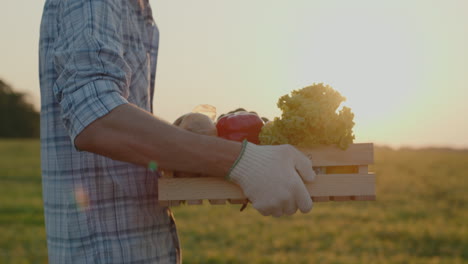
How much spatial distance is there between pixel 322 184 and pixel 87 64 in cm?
104

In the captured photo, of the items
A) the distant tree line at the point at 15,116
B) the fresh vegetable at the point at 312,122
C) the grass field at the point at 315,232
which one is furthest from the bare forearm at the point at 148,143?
the distant tree line at the point at 15,116

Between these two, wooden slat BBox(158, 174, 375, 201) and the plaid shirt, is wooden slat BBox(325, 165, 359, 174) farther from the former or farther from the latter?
the plaid shirt

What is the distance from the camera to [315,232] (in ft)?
37.0

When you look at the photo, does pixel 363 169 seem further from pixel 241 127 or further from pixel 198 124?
pixel 198 124

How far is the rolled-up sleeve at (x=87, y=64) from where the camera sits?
1.82 m

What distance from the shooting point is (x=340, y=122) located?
214 cm

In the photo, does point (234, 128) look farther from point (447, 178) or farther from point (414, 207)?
point (447, 178)

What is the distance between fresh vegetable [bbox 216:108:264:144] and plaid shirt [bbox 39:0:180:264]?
14.7 inches

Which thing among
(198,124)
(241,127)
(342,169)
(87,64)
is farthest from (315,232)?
(87,64)

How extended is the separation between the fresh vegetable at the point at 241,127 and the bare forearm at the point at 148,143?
12.7 inches

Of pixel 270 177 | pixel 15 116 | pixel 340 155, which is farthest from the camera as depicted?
pixel 15 116

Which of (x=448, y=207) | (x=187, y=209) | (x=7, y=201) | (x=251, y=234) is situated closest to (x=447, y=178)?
(x=448, y=207)

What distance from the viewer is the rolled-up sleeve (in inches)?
71.5

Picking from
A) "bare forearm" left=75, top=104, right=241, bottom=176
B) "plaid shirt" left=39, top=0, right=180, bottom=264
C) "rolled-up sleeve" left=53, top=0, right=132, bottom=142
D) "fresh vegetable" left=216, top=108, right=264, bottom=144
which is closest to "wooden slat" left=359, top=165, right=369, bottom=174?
"fresh vegetable" left=216, top=108, right=264, bottom=144
